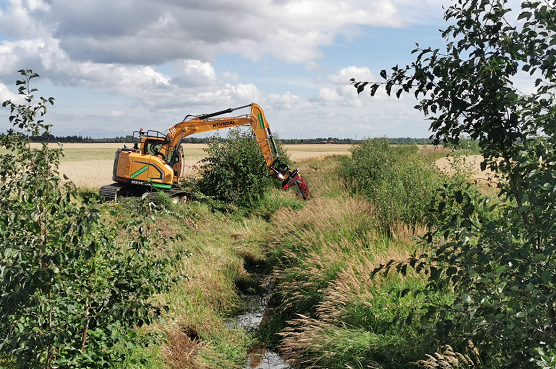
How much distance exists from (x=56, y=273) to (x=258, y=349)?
410cm

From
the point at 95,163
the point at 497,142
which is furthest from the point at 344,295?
the point at 95,163

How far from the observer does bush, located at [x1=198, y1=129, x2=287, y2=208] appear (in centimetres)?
1747

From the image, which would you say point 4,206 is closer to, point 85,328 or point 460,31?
point 85,328

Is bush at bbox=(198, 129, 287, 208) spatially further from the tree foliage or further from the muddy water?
the tree foliage

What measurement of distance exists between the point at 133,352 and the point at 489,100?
470 centimetres

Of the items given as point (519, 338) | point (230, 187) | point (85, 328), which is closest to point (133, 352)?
point (85, 328)

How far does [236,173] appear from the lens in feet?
58.4

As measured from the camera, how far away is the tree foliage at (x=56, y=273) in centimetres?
379

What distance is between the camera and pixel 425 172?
1205cm

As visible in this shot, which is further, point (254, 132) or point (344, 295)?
point (254, 132)

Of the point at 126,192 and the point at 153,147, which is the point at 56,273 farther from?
the point at 153,147

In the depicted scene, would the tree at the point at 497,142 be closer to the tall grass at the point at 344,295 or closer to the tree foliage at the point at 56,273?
the tall grass at the point at 344,295

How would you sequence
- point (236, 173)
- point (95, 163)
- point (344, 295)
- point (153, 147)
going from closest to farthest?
point (344, 295) → point (153, 147) → point (236, 173) → point (95, 163)

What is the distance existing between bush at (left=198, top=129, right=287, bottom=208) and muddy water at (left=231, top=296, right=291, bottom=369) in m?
8.45
